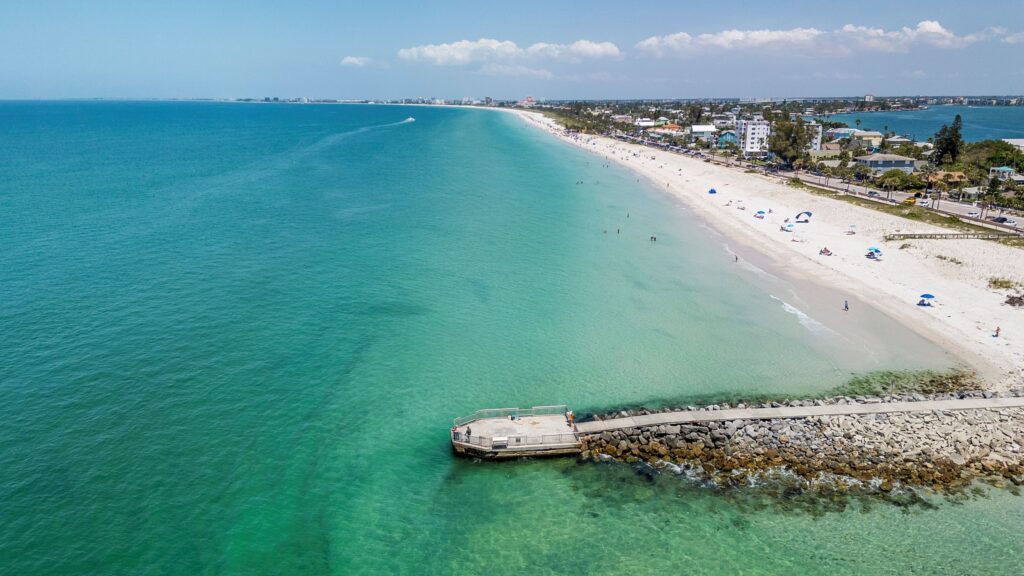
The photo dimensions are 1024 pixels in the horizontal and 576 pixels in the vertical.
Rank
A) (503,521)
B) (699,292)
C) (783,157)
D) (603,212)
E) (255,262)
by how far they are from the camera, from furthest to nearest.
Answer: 1. (783,157)
2. (603,212)
3. (255,262)
4. (699,292)
5. (503,521)

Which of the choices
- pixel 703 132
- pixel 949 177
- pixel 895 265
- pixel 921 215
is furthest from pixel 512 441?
pixel 703 132

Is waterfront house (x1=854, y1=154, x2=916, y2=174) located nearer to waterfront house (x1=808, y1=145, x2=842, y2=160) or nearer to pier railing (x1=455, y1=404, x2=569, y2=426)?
waterfront house (x1=808, y1=145, x2=842, y2=160)

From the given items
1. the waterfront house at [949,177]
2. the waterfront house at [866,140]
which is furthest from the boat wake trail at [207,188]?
the waterfront house at [866,140]

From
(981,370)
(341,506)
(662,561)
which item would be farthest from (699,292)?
(341,506)

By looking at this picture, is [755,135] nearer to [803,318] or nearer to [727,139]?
[727,139]

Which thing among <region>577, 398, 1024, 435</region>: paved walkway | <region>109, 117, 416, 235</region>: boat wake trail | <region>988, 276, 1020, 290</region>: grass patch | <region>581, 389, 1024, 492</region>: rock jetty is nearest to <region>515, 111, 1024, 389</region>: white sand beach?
<region>988, 276, 1020, 290</region>: grass patch

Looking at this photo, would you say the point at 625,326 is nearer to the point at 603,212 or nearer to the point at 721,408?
the point at 721,408

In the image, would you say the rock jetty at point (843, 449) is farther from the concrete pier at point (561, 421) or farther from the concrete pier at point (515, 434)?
the concrete pier at point (515, 434)
